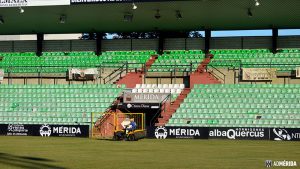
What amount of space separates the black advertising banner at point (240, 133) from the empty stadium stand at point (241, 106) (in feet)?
5.01

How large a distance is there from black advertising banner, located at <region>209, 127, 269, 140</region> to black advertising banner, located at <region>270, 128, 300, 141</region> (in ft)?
1.47

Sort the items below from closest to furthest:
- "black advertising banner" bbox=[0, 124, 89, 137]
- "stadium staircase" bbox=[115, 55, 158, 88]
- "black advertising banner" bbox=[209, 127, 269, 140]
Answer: "black advertising banner" bbox=[209, 127, 269, 140] < "black advertising banner" bbox=[0, 124, 89, 137] < "stadium staircase" bbox=[115, 55, 158, 88]

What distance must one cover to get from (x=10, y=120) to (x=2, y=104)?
91.4 inches

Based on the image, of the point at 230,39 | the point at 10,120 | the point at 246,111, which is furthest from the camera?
the point at 230,39

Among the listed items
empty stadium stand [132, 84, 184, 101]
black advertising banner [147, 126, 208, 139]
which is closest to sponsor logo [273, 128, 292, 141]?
black advertising banner [147, 126, 208, 139]

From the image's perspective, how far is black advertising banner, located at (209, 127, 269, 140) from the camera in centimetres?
3739

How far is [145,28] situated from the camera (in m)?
52.3

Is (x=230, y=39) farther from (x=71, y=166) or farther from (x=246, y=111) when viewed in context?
(x=71, y=166)

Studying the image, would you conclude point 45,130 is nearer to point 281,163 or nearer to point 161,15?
point 161,15

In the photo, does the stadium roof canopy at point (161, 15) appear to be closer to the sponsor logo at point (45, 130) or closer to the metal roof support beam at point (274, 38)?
the metal roof support beam at point (274, 38)

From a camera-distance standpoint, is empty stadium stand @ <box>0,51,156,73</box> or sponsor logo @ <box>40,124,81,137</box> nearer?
sponsor logo @ <box>40,124,81,137</box>

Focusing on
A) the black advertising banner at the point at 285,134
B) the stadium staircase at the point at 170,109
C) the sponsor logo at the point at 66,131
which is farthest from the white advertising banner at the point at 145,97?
the black advertising banner at the point at 285,134

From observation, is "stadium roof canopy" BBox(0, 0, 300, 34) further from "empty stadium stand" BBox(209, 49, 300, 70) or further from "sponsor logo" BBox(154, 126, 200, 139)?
"sponsor logo" BBox(154, 126, 200, 139)

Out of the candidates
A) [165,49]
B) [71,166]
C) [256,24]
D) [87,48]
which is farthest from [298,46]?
[71,166]
